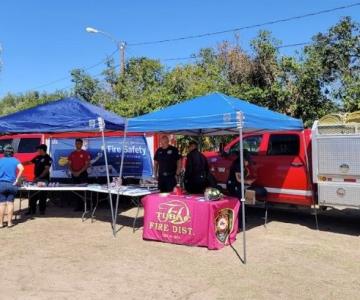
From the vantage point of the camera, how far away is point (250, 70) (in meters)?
19.1

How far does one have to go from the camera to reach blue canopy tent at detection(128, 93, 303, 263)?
7.96 m

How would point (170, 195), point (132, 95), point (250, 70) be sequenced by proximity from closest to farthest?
1. point (170, 195)
2. point (250, 70)
3. point (132, 95)

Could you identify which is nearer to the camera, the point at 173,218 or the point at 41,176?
the point at 173,218

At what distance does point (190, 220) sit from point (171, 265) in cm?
117

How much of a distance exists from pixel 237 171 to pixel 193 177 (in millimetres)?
889

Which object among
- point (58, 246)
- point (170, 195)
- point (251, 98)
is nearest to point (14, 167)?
point (58, 246)

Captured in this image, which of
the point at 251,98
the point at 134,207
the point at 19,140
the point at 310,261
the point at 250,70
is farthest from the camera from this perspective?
the point at 250,70

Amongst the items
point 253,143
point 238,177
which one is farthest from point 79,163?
point 238,177

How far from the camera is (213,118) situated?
320 inches

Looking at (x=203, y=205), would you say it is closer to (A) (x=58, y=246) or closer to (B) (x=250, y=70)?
(A) (x=58, y=246)

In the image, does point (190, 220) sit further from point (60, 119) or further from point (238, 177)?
point (60, 119)

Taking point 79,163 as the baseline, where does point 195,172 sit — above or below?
below

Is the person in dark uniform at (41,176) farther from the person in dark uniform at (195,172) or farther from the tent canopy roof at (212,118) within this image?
the person in dark uniform at (195,172)

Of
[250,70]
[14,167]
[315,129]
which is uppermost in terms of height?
[250,70]
